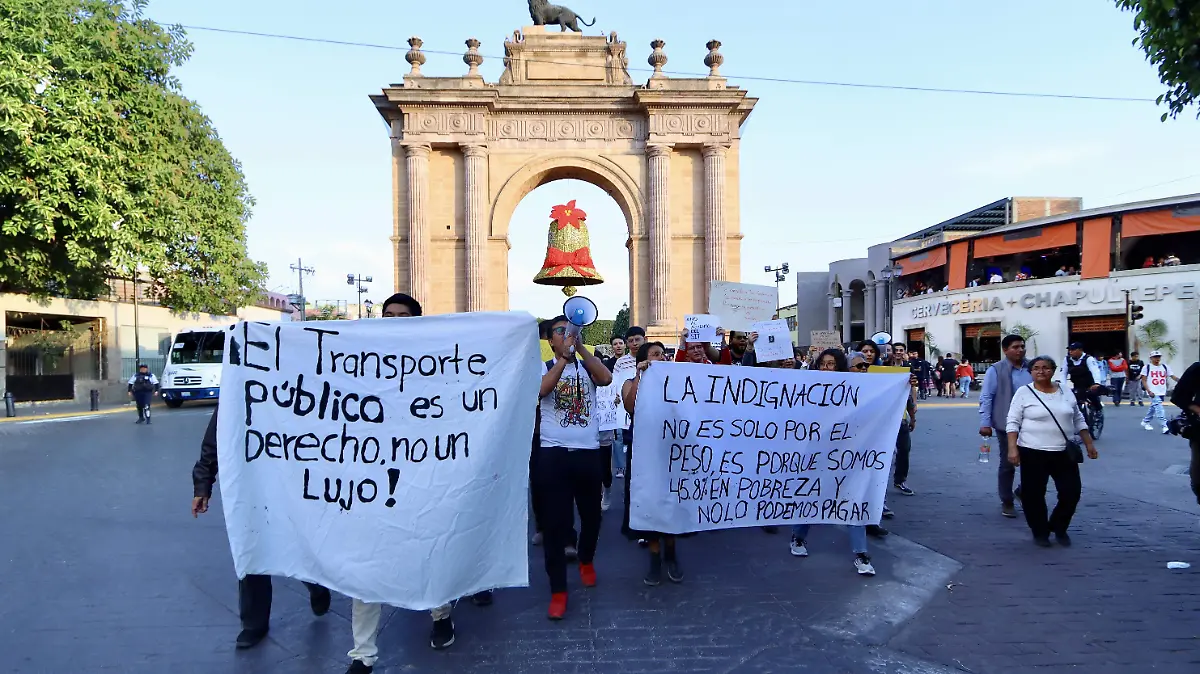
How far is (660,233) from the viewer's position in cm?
2695

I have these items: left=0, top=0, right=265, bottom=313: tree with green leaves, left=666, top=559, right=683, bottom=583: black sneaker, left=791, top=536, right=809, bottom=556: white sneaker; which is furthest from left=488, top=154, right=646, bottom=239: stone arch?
left=666, top=559, right=683, bottom=583: black sneaker

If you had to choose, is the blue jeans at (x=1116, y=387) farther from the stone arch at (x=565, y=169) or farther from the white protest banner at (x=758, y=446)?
the white protest banner at (x=758, y=446)

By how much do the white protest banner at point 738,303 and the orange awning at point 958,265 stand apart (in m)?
34.2

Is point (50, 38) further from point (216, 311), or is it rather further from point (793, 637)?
point (793, 637)

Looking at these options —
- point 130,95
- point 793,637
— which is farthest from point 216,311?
point 793,637

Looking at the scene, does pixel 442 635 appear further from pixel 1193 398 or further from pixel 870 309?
pixel 870 309

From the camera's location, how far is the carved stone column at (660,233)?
2677 centimetres

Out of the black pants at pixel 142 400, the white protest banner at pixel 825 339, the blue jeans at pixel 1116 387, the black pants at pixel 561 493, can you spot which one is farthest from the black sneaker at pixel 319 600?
the blue jeans at pixel 1116 387

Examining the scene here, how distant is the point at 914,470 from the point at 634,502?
6.25 meters

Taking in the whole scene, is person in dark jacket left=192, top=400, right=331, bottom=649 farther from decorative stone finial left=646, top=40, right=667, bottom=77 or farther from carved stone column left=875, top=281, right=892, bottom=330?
carved stone column left=875, top=281, right=892, bottom=330

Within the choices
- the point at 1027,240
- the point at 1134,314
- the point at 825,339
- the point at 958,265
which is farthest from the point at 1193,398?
the point at 958,265

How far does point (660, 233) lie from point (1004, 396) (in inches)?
810

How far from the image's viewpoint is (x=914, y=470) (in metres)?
9.58

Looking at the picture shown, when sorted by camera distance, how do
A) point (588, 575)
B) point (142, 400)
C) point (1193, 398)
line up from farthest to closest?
1. point (142, 400)
2. point (1193, 398)
3. point (588, 575)
